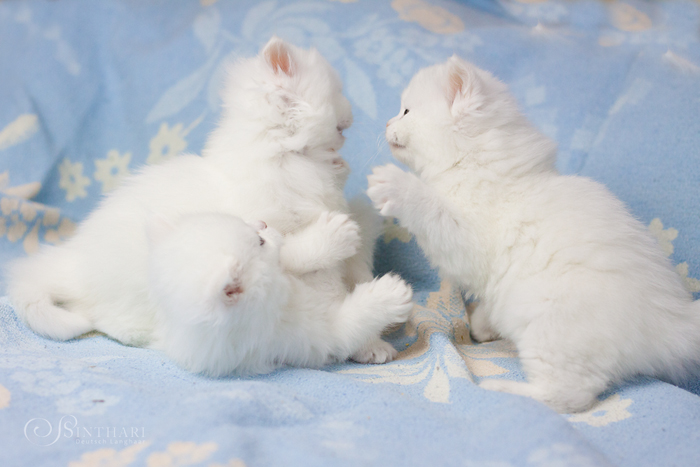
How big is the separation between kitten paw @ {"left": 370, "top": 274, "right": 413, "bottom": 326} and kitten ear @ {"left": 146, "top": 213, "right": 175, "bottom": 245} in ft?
2.24

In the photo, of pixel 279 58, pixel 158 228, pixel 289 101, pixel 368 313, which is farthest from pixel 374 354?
pixel 279 58

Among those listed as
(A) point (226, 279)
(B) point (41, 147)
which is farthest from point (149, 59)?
(A) point (226, 279)

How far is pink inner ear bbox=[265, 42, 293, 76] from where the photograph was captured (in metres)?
1.87

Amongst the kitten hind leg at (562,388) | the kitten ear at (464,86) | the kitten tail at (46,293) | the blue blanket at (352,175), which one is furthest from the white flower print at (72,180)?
the kitten hind leg at (562,388)

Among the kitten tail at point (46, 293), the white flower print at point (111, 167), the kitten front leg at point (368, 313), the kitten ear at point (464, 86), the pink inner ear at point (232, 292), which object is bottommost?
the kitten tail at point (46, 293)

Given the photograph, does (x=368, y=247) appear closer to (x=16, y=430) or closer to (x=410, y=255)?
(x=410, y=255)

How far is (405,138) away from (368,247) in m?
0.50

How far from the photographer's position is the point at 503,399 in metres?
1.38

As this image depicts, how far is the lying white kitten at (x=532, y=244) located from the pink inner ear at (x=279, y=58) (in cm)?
47

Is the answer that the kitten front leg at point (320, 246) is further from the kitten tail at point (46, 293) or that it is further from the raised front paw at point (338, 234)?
the kitten tail at point (46, 293)

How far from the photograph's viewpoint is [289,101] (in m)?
1.92

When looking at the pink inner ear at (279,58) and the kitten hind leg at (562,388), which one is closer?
the kitten hind leg at (562,388)

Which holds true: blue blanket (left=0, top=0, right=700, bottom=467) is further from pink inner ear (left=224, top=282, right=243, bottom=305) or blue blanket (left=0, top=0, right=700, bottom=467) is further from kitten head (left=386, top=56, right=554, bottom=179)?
kitten head (left=386, top=56, right=554, bottom=179)

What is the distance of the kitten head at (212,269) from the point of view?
1.35m
